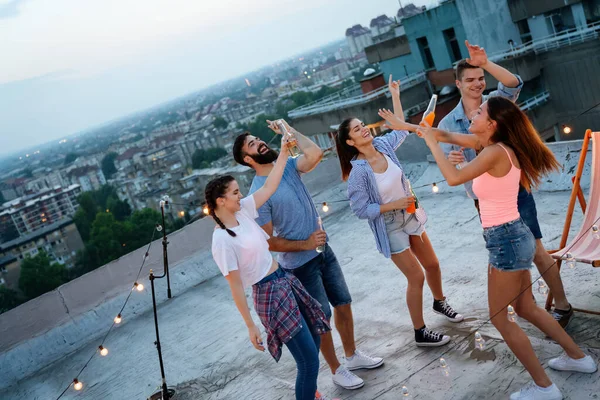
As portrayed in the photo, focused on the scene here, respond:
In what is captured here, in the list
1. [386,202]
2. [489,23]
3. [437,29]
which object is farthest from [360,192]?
[437,29]

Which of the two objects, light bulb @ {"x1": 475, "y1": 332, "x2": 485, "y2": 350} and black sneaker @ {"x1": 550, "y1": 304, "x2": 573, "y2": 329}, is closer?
light bulb @ {"x1": 475, "y1": 332, "x2": 485, "y2": 350}

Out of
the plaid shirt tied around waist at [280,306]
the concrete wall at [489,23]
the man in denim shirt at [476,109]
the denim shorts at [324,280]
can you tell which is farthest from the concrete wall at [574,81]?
the plaid shirt tied around waist at [280,306]

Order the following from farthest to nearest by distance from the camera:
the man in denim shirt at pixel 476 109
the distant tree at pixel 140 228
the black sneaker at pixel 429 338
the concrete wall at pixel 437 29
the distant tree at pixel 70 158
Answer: the distant tree at pixel 70 158
the distant tree at pixel 140 228
the concrete wall at pixel 437 29
the black sneaker at pixel 429 338
the man in denim shirt at pixel 476 109

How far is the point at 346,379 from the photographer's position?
9.70 ft

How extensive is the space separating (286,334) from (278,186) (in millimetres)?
751

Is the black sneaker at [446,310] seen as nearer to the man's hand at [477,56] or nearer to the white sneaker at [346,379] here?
the white sneaker at [346,379]

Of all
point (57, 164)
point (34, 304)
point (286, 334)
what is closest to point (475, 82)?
point (286, 334)

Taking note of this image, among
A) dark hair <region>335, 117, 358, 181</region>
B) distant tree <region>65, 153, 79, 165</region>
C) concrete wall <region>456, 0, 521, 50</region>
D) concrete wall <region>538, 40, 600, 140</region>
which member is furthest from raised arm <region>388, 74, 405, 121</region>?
distant tree <region>65, 153, 79, 165</region>

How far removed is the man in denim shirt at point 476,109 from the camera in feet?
9.18

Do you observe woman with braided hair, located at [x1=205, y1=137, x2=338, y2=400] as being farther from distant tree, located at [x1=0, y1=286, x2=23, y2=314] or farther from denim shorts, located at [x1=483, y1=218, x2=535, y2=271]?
distant tree, located at [x1=0, y1=286, x2=23, y2=314]

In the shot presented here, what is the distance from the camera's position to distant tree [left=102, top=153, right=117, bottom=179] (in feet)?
283

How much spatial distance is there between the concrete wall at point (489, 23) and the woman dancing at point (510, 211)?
1587cm

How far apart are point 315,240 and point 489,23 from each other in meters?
16.5

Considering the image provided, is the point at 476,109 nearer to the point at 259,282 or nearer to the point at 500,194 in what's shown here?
the point at 500,194
